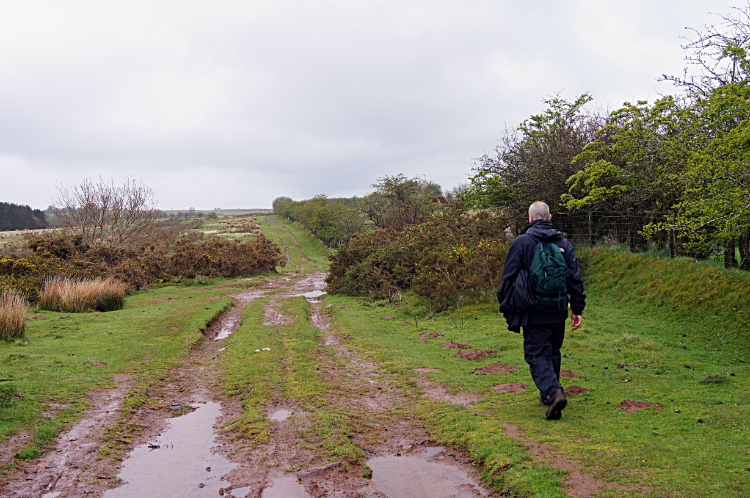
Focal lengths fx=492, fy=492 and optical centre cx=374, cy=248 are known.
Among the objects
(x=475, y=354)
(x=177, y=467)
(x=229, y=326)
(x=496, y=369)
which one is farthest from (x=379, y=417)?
(x=229, y=326)

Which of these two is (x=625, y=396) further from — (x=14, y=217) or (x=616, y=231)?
(x=14, y=217)

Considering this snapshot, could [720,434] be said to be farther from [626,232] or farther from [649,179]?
[626,232]

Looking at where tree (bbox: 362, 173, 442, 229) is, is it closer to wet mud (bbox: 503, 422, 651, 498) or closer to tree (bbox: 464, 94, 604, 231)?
tree (bbox: 464, 94, 604, 231)

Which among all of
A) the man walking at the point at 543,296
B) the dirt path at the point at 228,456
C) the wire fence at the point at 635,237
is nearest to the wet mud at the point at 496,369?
the dirt path at the point at 228,456

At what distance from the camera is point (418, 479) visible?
4961 millimetres

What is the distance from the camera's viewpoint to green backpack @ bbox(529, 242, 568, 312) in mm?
5742

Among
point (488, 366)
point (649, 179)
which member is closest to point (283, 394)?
point (488, 366)

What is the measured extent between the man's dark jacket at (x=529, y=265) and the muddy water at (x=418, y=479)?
6.20 feet

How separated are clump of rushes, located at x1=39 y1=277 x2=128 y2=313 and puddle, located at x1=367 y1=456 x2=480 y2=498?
17.3 m

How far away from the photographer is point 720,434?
16.6 feet

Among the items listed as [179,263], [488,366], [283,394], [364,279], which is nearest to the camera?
[283,394]

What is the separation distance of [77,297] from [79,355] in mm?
9150

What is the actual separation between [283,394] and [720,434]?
578cm

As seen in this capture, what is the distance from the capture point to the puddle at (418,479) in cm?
466
